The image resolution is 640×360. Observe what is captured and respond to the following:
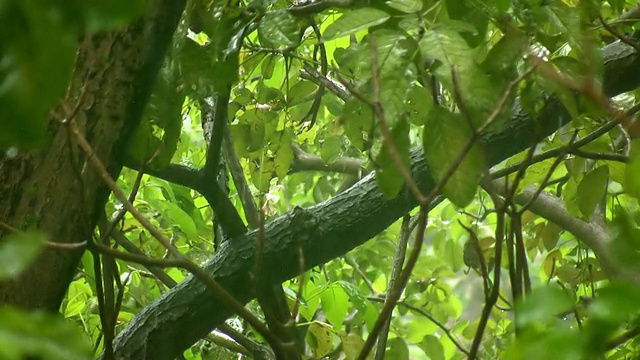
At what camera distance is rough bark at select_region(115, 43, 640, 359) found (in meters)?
0.84

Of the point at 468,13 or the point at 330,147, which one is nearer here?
the point at 468,13

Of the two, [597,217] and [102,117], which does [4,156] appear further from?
[597,217]

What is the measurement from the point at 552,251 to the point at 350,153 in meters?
0.39

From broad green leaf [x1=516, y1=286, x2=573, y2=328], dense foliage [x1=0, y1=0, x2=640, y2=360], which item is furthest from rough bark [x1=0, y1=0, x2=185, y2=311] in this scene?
broad green leaf [x1=516, y1=286, x2=573, y2=328]

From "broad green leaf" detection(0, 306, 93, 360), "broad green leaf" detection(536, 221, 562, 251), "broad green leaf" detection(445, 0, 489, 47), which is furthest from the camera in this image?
"broad green leaf" detection(536, 221, 562, 251)

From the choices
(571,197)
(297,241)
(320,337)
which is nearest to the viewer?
(297,241)

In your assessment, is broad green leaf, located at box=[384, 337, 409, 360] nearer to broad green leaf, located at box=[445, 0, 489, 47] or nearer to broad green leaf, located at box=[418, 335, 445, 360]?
broad green leaf, located at box=[418, 335, 445, 360]

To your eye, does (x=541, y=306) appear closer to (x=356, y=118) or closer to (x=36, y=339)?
(x=36, y=339)

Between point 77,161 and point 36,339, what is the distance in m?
0.41

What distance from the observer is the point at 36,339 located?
271 mm

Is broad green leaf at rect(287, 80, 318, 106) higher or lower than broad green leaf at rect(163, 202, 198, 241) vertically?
higher

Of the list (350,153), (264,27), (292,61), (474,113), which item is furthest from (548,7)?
(350,153)

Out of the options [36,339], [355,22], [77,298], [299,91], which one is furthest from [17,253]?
[77,298]

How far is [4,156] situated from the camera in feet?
2.14
